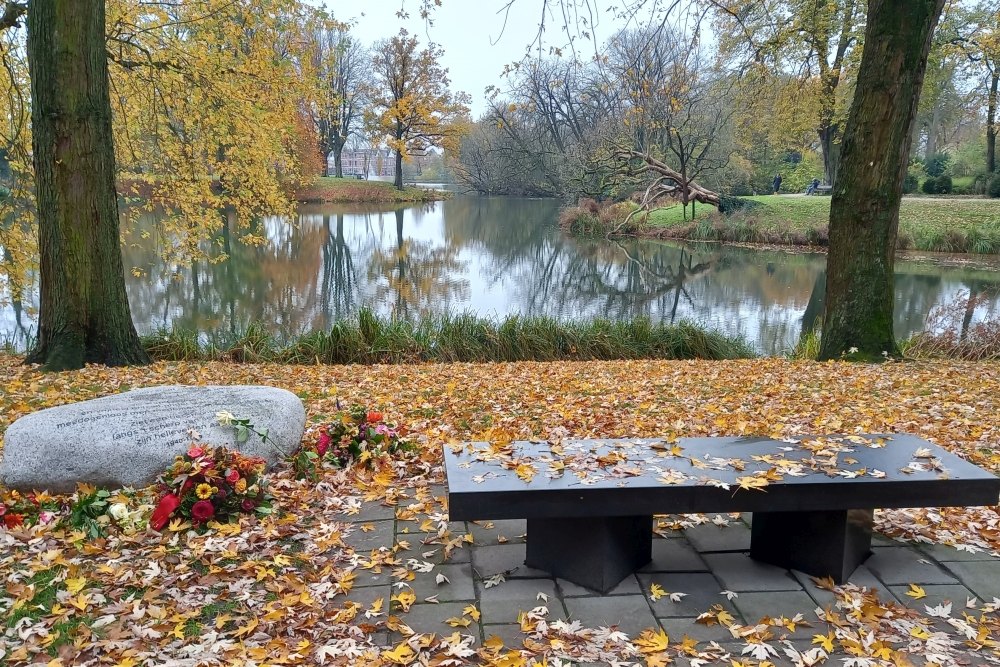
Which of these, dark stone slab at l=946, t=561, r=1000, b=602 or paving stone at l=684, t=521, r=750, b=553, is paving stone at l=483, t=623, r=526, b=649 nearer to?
paving stone at l=684, t=521, r=750, b=553

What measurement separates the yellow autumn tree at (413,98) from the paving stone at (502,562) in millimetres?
42547

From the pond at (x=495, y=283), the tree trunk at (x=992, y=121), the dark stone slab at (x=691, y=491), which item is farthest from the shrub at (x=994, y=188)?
the dark stone slab at (x=691, y=491)

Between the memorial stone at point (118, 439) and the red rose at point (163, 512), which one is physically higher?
the memorial stone at point (118, 439)

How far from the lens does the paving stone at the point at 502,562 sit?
310cm

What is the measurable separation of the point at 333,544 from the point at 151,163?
10.8 meters

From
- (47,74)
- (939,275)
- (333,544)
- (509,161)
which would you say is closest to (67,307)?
(47,74)

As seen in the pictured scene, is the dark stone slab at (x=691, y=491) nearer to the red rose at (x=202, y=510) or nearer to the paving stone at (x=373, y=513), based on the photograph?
the paving stone at (x=373, y=513)

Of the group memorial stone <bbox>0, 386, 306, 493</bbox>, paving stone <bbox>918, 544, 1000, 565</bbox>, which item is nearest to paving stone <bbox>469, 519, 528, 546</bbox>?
memorial stone <bbox>0, 386, 306, 493</bbox>

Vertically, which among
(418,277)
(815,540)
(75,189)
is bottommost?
(418,277)

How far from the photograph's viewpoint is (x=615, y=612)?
2.79 m

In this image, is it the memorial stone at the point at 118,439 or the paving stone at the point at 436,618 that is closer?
the paving stone at the point at 436,618

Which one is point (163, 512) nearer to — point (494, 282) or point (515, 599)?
point (515, 599)

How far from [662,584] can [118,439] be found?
296cm

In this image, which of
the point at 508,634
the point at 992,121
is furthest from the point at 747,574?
the point at 992,121
